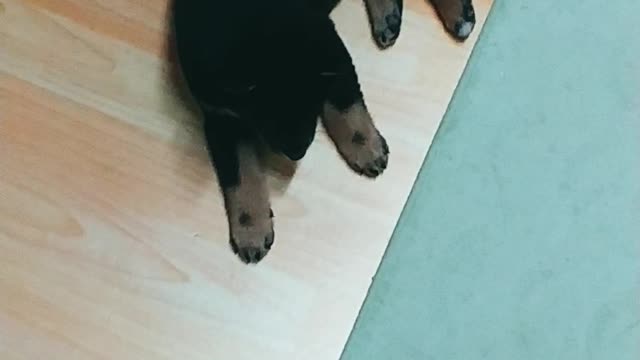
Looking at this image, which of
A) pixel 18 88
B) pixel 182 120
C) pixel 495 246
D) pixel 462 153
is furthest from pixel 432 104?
pixel 18 88

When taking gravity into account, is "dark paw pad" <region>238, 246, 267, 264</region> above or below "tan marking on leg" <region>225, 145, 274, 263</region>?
below

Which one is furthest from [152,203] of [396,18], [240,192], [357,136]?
[396,18]

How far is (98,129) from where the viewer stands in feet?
4.28

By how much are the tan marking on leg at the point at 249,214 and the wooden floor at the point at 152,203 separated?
0.05 feet

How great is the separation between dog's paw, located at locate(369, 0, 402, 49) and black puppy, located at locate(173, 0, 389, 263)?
0.09m

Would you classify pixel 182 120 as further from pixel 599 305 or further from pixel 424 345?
pixel 599 305

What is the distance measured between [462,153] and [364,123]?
125 millimetres

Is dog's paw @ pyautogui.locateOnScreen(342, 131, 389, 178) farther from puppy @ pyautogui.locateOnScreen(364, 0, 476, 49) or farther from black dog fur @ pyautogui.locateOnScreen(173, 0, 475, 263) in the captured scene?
puppy @ pyautogui.locateOnScreen(364, 0, 476, 49)

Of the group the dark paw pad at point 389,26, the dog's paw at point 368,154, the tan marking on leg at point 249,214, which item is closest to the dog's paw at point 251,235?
the tan marking on leg at point 249,214

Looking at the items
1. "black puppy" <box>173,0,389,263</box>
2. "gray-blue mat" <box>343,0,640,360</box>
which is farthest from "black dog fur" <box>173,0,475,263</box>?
"gray-blue mat" <box>343,0,640,360</box>

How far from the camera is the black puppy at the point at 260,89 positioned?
1090mm

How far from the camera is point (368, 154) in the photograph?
1258mm

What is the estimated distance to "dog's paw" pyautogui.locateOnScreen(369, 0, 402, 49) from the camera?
1.31 metres

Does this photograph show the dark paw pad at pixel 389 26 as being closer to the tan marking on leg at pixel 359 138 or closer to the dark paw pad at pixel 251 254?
the tan marking on leg at pixel 359 138
